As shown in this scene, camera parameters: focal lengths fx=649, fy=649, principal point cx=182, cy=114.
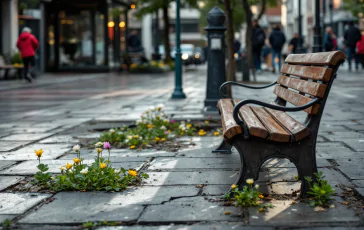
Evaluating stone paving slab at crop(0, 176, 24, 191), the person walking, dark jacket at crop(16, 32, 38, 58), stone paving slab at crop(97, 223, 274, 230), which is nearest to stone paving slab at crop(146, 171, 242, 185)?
stone paving slab at crop(0, 176, 24, 191)

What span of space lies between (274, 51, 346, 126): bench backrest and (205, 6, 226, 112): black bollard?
384 centimetres

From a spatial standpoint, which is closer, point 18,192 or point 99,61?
point 18,192

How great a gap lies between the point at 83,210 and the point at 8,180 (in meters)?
1.20

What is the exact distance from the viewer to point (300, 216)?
3.65m

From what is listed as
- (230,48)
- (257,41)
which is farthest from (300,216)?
(257,41)

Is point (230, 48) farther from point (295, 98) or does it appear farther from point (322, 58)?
point (322, 58)

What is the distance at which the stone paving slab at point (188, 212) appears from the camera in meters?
3.63

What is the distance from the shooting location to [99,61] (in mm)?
29547

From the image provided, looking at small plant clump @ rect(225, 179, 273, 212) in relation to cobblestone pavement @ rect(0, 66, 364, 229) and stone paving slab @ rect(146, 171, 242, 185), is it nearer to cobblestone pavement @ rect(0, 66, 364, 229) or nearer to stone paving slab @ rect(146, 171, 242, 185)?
cobblestone pavement @ rect(0, 66, 364, 229)

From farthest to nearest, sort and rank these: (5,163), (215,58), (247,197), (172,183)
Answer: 1. (215,58)
2. (5,163)
3. (172,183)
4. (247,197)

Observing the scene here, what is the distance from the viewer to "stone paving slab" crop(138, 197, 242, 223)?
3.63 meters

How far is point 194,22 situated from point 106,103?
7074 cm

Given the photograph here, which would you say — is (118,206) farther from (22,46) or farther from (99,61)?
(99,61)

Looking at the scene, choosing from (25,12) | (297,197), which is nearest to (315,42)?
(297,197)
